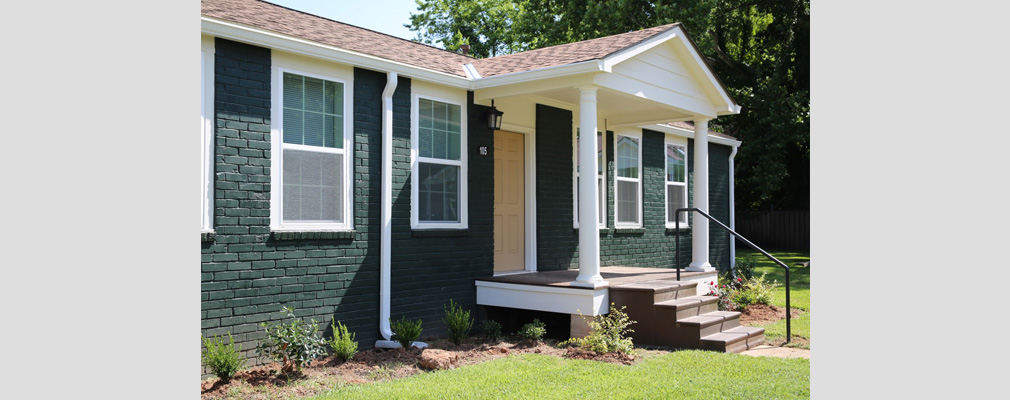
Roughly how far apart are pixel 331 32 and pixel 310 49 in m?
0.95

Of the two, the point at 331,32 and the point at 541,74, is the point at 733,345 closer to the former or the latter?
the point at 541,74

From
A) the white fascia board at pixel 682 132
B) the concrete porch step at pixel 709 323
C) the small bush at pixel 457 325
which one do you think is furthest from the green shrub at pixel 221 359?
the white fascia board at pixel 682 132

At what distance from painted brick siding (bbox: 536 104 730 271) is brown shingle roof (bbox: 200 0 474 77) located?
1706mm

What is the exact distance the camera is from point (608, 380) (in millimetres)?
5855

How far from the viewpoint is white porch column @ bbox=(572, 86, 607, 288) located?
767 cm

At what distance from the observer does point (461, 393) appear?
5.33 meters

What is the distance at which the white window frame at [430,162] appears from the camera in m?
7.65

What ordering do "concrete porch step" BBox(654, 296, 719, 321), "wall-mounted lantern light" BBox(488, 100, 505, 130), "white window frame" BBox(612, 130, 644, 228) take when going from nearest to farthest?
"concrete porch step" BBox(654, 296, 719, 321)
"wall-mounted lantern light" BBox(488, 100, 505, 130)
"white window frame" BBox(612, 130, 644, 228)

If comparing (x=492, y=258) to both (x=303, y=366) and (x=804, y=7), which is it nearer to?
(x=303, y=366)

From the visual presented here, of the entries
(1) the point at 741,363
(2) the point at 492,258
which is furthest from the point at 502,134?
(1) the point at 741,363

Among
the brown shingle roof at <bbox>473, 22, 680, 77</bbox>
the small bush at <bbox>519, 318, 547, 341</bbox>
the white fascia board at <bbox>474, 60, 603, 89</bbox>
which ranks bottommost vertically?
the small bush at <bbox>519, 318, 547, 341</bbox>

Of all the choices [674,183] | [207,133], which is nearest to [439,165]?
[207,133]

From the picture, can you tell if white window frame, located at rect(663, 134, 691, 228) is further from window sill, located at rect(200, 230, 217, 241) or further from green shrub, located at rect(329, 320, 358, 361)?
window sill, located at rect(200, 230, 217, 241)

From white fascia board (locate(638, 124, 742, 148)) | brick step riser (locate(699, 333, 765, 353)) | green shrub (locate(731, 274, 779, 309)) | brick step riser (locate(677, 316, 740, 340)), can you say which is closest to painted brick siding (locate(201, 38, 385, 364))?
brick step riser (locate(677, 316, 740, 340))
